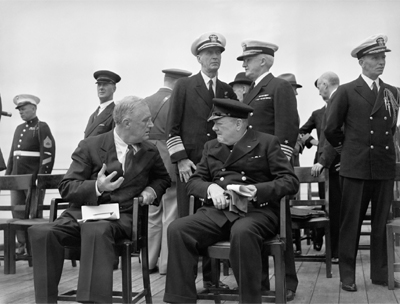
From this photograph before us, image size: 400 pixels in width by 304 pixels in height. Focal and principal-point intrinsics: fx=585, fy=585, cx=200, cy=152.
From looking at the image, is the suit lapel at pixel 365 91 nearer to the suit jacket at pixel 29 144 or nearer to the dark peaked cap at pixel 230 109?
the dark peaked cap at pixel 230 109

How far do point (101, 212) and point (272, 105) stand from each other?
1.29 m

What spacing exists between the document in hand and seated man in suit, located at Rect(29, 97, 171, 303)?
0.09 feet

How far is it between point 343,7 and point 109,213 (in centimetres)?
554

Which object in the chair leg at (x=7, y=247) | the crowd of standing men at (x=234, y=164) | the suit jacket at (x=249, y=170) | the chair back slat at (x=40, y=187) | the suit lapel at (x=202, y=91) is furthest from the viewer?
the chair leg at (x=7, y=247)

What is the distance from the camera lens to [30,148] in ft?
20.9

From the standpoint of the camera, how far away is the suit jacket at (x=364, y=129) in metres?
3.84

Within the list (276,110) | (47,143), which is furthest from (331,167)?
(47,143)

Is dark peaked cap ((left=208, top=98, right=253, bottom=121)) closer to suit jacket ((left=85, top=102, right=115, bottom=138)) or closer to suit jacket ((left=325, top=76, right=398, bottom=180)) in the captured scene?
suit jacket ((left=325, top=76, right=398, bottom=180))

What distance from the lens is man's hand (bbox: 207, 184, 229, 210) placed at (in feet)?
9.95

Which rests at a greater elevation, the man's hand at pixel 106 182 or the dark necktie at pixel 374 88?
the dark necktie at pixel 374 88

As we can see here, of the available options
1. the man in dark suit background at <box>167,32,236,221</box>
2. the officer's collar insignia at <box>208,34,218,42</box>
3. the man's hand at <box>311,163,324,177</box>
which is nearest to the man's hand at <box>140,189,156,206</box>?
the man in dark suit background at <box>167,32,236,221</box>

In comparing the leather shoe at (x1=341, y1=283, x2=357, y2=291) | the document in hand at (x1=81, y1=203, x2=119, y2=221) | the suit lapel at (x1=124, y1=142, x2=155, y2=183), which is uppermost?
the suit lapel at (x1=124, y1=142, x2=155, y2=183)

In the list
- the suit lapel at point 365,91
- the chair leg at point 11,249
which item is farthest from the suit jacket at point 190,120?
the chair leg at point 11,249

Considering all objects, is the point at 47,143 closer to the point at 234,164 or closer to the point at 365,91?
the point at 234,164
